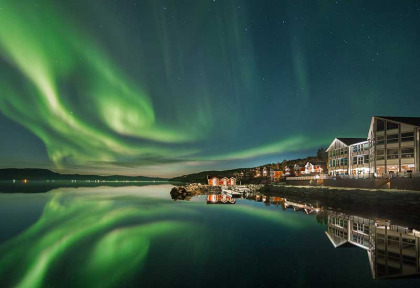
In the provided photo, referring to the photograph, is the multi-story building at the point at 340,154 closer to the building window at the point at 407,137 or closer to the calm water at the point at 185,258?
the building window at the point at 407,137

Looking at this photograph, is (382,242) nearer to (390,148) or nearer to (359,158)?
(390,148)

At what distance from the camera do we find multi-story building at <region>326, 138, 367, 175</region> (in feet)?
229

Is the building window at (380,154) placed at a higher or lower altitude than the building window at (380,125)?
lower

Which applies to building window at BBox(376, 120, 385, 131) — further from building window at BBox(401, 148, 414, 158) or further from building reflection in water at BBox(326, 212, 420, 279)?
building reflection in water at BBox(326, 212, 420, 279)

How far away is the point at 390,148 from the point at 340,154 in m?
24.0

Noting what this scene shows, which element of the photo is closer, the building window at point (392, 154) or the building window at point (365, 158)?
the building window at point (392, 154)

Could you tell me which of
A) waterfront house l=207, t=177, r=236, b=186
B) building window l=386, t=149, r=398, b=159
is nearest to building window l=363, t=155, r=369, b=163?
building window l=386, t=149, r=398, b=159

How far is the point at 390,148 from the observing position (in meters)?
49.7

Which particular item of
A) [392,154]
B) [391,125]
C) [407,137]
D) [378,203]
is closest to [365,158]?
[392,154]

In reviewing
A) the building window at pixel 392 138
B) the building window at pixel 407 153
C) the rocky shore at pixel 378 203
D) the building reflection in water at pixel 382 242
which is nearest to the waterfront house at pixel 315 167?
the rocky shore at pixel 378 203

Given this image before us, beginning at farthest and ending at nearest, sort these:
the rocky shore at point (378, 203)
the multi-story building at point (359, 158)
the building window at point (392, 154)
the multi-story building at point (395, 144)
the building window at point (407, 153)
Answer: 1. the multi-story building at point (359, 158)
2. the building window at point (392, 154)
3. the building window at point (407, 153)
4. the multi-story building at point (395, 144)
5. the rocky shore at point (378, 203)

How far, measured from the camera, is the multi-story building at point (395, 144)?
4522 cm

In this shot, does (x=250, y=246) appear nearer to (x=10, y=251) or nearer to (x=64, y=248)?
(x=64, y=248)

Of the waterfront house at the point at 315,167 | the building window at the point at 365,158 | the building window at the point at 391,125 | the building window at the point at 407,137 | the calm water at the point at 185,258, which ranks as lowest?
the calm water at the point at 185,258
